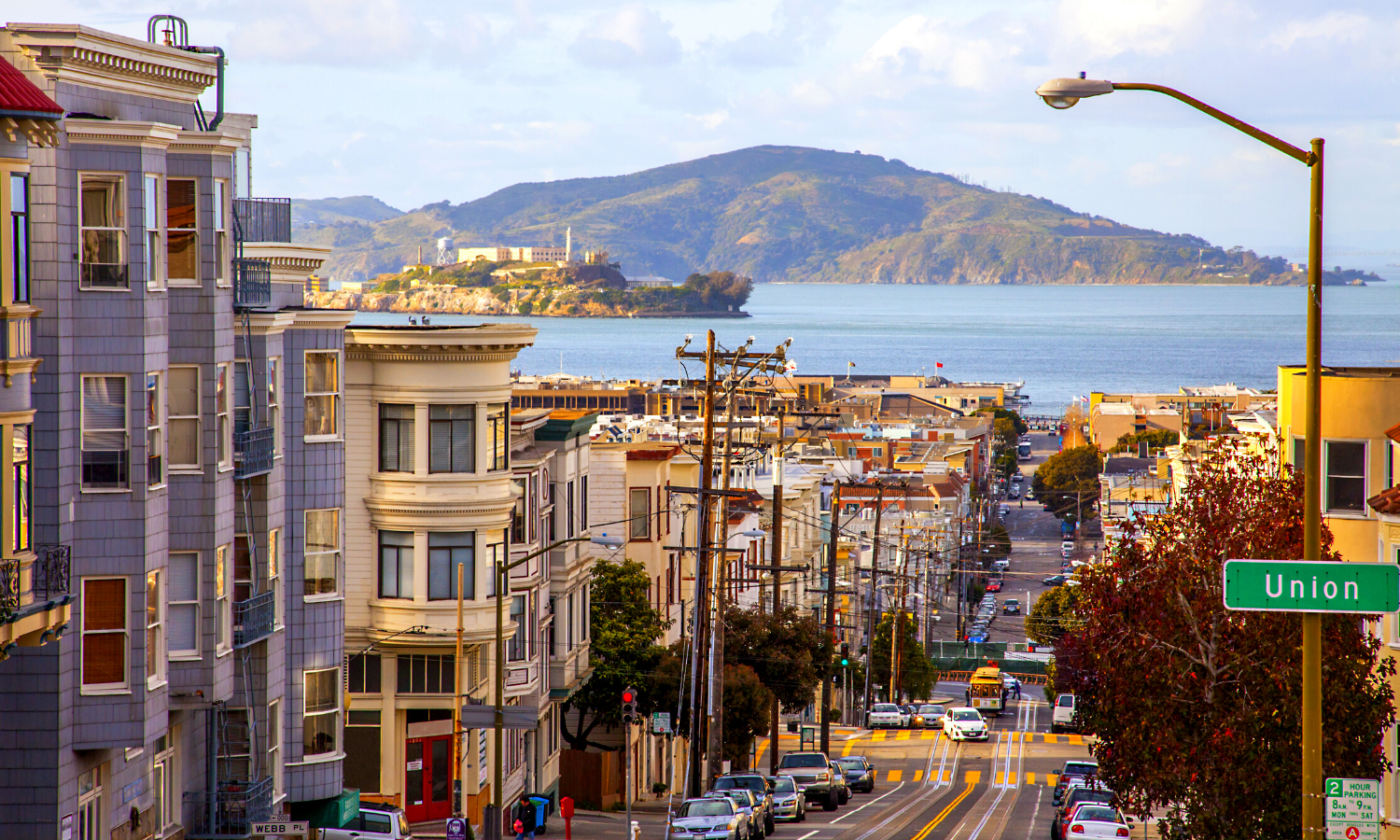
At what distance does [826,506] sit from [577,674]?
222 feet

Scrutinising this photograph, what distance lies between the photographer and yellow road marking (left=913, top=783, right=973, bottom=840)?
41031 mm

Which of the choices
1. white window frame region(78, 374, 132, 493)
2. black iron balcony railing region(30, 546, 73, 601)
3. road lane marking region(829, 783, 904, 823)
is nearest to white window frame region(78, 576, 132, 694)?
white window frame region(78, 374, 132, 493)

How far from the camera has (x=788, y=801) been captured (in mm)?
44688

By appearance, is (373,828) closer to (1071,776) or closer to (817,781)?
(817,781)

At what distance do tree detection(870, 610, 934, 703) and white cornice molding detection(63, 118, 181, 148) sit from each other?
76486mm

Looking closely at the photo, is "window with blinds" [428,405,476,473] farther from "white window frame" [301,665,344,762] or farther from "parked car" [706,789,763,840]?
"parked car" [706,789,763,840]

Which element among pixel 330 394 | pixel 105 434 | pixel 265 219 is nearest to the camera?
pixel 105 434

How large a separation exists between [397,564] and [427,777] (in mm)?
5512

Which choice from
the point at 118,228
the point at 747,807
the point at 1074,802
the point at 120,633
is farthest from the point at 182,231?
the point at 1074,802

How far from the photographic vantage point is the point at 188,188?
26.0 meters

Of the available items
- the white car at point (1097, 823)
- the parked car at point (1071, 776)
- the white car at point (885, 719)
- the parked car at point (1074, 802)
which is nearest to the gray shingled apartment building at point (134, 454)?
the white car at point (1097, 823)

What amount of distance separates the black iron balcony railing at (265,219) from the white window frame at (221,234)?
3519 millimetres

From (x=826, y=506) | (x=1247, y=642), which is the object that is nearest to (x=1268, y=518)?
(x=1247, y=642)

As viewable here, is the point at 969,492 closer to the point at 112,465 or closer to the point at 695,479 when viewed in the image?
the point at 695,479
